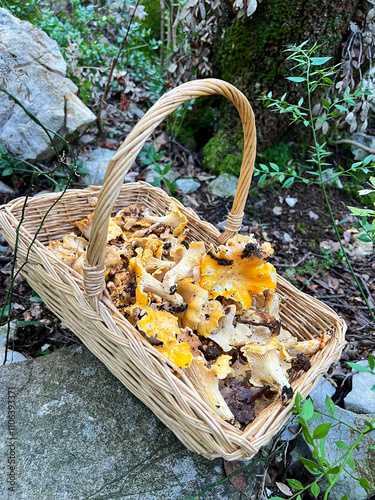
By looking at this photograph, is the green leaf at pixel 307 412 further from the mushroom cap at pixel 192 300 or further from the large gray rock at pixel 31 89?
the large gray rock at pixel 31 89

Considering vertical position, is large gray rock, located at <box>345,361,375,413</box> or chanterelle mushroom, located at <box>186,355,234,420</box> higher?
chanterelle mushroom, located at <box>186,355,234,420</box>

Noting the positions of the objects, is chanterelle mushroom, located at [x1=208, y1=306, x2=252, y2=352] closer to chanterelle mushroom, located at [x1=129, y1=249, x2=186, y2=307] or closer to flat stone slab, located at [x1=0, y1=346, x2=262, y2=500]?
chanterelle mushroom, located at [x1=129, y1=249, x2=186, y2=307]

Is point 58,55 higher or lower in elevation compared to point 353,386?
higher

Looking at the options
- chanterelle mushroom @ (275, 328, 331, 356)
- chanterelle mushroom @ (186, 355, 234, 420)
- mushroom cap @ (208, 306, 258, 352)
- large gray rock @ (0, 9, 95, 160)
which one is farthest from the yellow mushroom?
large gray rock @ (0, 9, 95, 160)

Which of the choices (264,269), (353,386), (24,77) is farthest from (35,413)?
(24,77)

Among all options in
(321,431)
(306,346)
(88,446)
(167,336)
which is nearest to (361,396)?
(306,346)

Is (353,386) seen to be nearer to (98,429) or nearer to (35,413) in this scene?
(98,429)

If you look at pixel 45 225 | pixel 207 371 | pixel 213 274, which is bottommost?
pixel 45 225
